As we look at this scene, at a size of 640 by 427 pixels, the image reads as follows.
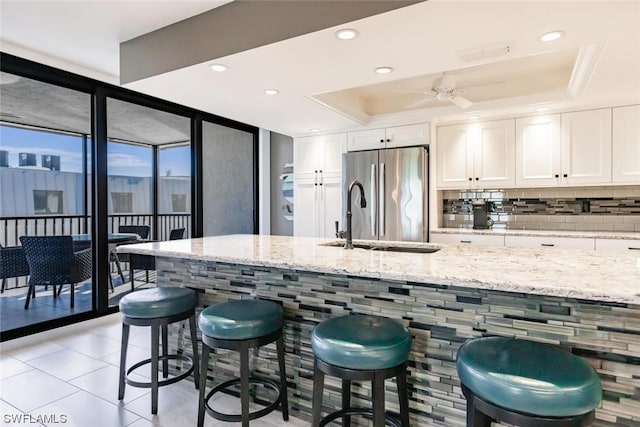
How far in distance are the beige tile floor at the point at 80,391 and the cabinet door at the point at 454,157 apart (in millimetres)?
3135

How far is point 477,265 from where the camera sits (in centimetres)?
162

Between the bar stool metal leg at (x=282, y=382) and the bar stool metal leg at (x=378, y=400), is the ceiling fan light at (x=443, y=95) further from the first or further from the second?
the bar stool metal leg at (x=378, y=400)

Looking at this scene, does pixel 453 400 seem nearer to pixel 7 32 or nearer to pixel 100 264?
pixel 100 264

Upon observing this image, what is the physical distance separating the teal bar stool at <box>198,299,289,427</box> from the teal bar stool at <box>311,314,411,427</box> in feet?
1.18

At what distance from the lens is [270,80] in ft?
9.20

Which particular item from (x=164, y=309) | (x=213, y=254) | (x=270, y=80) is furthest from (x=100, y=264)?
(x=270, y=80)

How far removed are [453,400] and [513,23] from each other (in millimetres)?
1948

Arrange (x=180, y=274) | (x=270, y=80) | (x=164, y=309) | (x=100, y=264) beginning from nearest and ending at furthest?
(x=164, y=309) < (x=180, y=274) < (x=270, y=80) < (x=100, y=264)

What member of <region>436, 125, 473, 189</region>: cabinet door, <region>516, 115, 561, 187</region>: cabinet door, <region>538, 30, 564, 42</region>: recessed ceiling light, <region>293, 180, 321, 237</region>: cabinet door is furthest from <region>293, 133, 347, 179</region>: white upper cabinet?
<region>538, 30, 564, 42</region>: recessed ceiling light

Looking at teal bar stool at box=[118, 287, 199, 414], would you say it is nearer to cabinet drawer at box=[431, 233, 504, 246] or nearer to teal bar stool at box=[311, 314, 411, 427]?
teal bar stool at box=[311, 314, 411, 427]

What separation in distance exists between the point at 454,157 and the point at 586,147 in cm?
124

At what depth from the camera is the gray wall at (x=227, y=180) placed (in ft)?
15.7

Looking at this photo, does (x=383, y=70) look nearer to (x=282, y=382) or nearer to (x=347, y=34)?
(x=347, y=34)

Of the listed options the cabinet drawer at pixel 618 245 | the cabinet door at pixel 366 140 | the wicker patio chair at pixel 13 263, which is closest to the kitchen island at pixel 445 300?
the cabinet drawer at pixel 618 245
